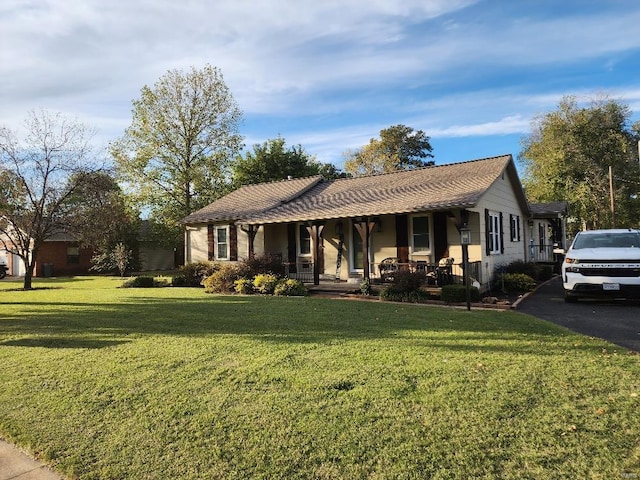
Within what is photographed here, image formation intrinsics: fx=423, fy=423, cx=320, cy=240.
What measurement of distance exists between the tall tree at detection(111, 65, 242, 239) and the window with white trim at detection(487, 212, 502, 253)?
19.7m

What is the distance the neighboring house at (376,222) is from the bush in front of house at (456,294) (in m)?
1.40

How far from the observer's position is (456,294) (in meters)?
10.8

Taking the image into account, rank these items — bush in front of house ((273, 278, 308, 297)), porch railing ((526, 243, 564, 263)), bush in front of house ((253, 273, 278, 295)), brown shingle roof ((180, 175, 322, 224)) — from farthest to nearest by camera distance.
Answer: porch railing ((526, 243, 564, 263))
brown shingle roof ((180, 175, 322, 224))
bush in front of house ((253, 273, 278, 295))
bush in front of house ((273, 278, 308, 297))

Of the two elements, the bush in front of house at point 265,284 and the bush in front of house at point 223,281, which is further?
the bush in front of house at point 223,281

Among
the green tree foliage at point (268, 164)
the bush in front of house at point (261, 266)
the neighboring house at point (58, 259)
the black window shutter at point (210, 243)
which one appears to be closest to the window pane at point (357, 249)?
the bush in front of house at point (261, 266)

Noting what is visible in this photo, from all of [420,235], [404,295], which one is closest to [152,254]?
[420,235]

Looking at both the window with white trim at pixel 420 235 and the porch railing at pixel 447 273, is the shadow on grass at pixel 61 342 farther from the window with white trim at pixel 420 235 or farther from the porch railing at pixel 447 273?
the window with white trim at pixel 420 235

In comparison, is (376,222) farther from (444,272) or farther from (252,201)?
(252,201)

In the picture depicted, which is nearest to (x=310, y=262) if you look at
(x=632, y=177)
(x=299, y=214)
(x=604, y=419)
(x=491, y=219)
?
(x=299, y=214)

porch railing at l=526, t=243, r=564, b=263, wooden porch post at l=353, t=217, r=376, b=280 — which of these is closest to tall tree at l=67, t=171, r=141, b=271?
wooden porch post at l=353, t=217, r=376, b=280

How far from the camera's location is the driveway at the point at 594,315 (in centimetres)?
672

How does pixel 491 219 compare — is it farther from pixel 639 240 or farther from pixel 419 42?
pixel 419 42

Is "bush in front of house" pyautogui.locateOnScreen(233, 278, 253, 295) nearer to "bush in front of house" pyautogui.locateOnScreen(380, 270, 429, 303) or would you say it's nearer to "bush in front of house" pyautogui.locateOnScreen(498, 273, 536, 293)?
"bush in front of house" pyautogui.locateOnScreen(380, 270, 429, 303)

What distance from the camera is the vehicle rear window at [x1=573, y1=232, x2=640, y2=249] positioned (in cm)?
1043
